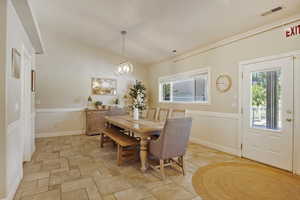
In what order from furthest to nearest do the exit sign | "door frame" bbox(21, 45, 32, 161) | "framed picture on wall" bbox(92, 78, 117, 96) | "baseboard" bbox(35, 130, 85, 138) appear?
"framed picture on wall" bbox(92, 78, 117, 96)
"baseboard" bbox(35, 130, 85, 138)
"door frame" bbox(21, 45, 32, 161)
the exit sign

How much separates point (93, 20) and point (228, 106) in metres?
3.82

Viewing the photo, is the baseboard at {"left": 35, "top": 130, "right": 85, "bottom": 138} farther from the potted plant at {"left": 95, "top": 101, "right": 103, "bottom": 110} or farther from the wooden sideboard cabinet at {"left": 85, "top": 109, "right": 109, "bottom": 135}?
the potted plant at {"left": 95, "top": 101, "right": 103, "bottom": 110}

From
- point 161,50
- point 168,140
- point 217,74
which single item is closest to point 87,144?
point 168,140

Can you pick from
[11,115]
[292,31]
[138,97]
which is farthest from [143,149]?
[292,31]

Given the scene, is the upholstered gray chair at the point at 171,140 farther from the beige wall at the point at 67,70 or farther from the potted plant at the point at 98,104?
the beige wall at the point at 67,70

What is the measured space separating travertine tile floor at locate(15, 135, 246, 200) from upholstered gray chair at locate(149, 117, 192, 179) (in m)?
0.33

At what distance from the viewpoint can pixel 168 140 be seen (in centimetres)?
243

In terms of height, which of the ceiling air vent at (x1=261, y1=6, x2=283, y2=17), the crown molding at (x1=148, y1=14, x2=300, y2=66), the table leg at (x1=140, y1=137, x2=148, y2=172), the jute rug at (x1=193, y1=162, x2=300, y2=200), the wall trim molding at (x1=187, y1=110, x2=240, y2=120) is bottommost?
the jute rug at (x1=193, y1=162, x2=300, y2=200)

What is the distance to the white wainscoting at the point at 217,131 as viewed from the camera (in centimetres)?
359

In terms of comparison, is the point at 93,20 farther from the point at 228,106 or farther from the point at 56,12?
the point at 228,106

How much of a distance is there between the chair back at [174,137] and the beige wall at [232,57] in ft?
5.64

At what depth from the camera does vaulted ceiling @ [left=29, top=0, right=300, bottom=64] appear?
9.05 ft

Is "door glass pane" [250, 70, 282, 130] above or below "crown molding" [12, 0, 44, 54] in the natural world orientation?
below

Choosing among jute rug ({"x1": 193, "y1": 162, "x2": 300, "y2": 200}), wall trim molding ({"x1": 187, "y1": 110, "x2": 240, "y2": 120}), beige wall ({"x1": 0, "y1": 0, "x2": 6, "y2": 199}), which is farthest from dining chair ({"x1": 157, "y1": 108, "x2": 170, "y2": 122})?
beige wall ({"x1": 0, "y1": 0, "x2": 6, "y2": 199})
